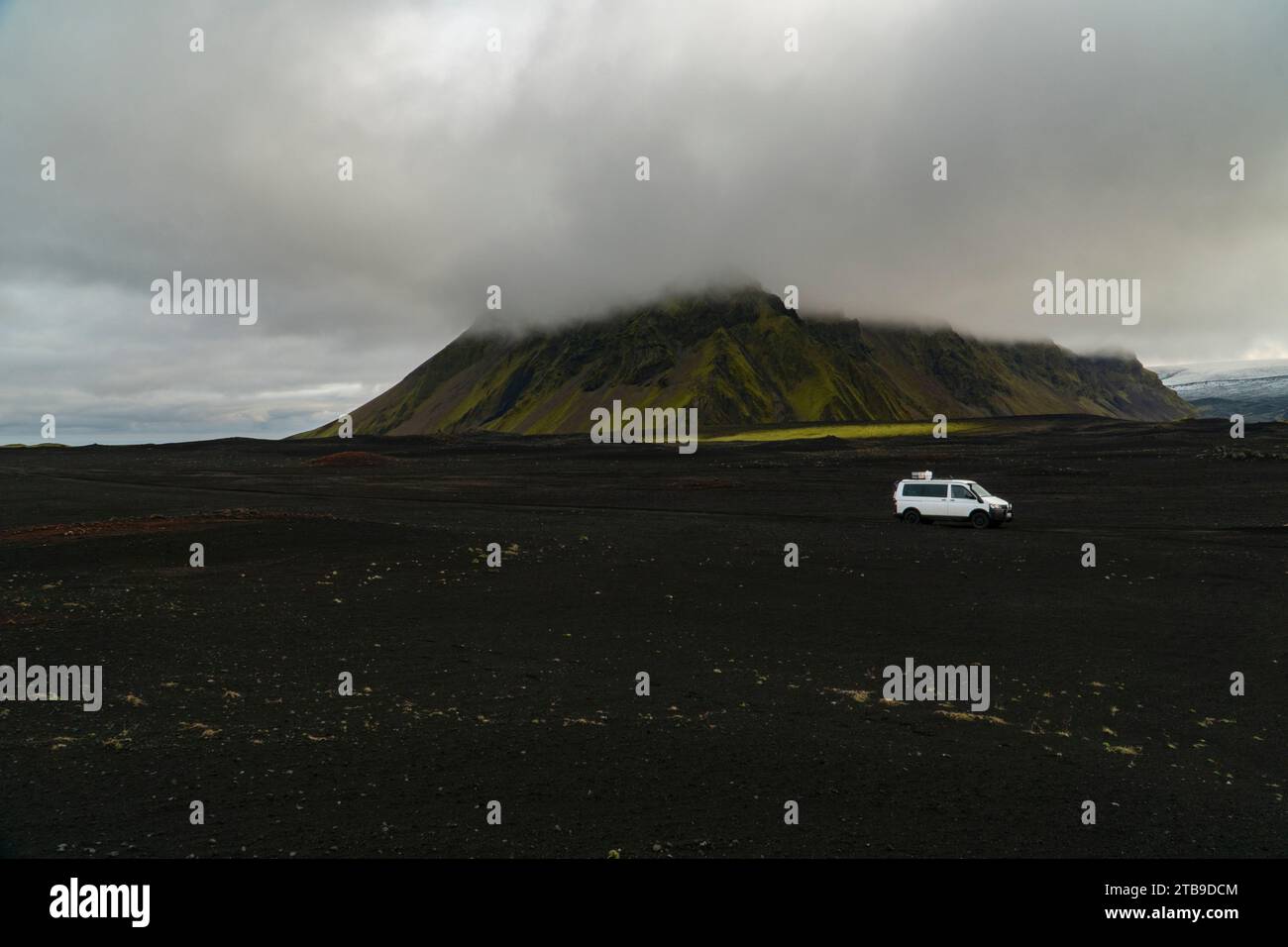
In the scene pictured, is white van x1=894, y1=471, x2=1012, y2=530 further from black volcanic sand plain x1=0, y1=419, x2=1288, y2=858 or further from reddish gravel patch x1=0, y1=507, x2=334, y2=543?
reddish gravel patch x1=0, y1=507, x2=334, y2=543

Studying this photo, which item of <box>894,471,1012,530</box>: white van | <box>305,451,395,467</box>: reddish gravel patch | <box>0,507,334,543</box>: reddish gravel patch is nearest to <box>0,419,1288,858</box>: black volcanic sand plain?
<box>0,507,334,543</box>: reddish gravel patch

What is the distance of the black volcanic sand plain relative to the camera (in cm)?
848

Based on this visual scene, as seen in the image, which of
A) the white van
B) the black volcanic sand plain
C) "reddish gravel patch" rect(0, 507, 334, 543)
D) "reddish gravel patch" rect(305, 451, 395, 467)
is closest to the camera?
the black volcanic sand plain

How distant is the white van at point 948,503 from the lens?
3475 centimetres

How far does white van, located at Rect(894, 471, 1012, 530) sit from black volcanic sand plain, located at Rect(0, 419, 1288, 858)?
1.75 m

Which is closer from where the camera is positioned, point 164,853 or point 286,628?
point 164,853

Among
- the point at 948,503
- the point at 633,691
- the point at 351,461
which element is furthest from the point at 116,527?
the point at 351,461

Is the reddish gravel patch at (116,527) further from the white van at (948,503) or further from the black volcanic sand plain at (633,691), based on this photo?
the white van at (948,503)

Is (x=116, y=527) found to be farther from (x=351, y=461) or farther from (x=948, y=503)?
(x=351, y=461)

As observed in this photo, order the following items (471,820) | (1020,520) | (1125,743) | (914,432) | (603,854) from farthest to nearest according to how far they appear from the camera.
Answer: (914,432)
(1020,520)
(1125,743)
(471,820)
(603,854)

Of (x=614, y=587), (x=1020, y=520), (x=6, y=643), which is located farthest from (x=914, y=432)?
(x=6, y=643)
